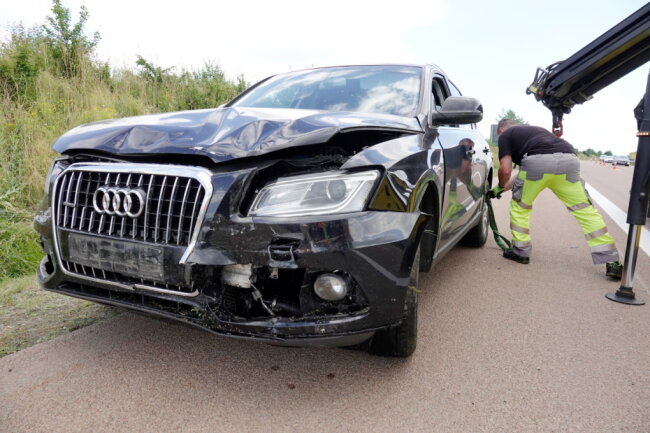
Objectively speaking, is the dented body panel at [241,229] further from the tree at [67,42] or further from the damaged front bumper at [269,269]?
the tree at [67,42]

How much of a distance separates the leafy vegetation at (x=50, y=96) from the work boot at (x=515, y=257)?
4.68m

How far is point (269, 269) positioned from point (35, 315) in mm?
2084

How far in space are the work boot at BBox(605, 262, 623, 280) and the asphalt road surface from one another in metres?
1.01

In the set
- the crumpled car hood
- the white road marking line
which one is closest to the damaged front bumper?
the crumpled car hood

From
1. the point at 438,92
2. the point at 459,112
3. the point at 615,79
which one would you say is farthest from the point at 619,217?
the point at 459,112

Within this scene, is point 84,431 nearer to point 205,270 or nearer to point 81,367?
point 81,367

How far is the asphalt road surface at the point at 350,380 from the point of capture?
1.89m

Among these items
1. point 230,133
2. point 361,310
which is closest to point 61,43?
point 230,133

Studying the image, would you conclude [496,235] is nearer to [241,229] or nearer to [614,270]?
[614,270]

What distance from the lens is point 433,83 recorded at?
3.33 m

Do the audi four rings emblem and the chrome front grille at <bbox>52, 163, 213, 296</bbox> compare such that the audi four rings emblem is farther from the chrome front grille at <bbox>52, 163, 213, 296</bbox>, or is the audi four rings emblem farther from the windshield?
the windshield

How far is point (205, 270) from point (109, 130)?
36.5 inches

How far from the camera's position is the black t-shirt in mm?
4559

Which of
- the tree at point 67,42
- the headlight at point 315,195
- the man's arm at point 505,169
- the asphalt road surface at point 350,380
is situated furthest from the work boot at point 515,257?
the tree at point 67,42
